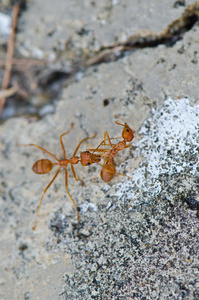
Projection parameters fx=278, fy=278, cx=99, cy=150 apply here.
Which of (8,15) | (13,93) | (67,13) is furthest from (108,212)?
(8,15)

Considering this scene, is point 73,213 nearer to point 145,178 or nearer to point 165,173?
point 145,178

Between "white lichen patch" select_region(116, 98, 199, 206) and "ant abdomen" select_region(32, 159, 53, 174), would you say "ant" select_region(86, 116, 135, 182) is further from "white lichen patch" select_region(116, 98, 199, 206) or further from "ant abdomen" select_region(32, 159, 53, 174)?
"ant abdomen" select_region(32, 159, 53, 174)

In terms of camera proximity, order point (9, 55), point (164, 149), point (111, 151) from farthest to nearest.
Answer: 1. point (9, 55)
2. point (111, 151)
3. point (164, 149)

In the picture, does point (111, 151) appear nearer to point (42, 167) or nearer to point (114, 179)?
point (114, 179)

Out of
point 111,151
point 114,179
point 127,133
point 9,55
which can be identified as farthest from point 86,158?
point 9,55

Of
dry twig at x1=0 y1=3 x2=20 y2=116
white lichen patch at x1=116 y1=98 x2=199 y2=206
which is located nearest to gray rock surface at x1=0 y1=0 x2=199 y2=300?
white lichen patch at x1=116 y1=98 x2=199 y2=206

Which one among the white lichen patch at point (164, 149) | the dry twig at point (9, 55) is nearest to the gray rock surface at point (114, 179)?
the white lichen patch at point (164, 149)
